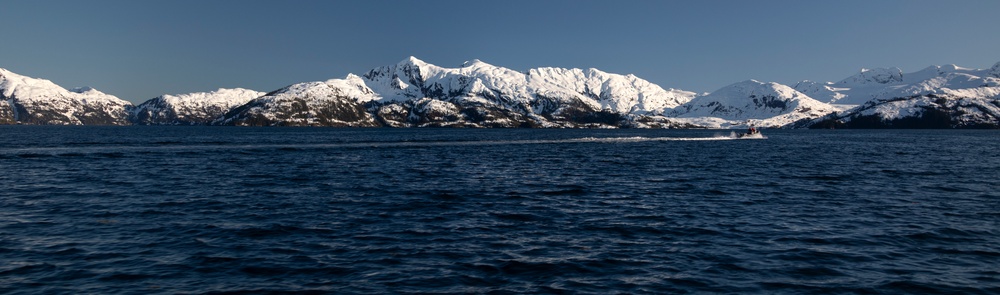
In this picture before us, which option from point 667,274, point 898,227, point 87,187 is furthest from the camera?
point 87,187

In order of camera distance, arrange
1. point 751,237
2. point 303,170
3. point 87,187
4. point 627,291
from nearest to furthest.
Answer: point 627,291, point 751,237, point 87,187, point 303,170

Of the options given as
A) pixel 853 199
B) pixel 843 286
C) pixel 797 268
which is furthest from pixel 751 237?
pixel 853 199

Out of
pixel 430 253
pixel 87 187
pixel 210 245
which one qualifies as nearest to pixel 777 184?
pixel 430 253

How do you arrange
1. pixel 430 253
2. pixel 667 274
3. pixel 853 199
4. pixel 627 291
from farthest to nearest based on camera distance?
pixel 853 199 < pixel 430 253 < pixel 667 274 < pixel 627 291

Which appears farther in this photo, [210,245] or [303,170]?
[303,170]

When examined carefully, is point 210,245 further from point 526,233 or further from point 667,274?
point 667,274

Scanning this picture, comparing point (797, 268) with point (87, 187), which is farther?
point (87, 187)

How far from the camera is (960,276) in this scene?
22.5 meters

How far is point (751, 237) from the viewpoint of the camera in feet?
96.2

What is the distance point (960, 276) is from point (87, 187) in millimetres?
60250

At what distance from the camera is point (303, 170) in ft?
228

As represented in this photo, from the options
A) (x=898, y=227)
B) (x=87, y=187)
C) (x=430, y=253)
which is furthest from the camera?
(x=87, y=187)

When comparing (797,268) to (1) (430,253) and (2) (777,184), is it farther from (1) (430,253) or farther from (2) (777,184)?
(2) (777,184)

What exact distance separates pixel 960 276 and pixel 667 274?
11.7 m
